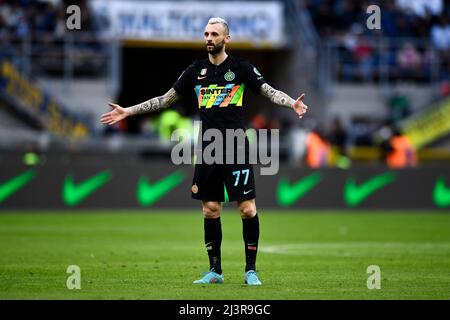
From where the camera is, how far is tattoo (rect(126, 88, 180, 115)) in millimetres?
11156

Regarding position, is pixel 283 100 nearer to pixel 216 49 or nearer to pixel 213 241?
pixel 216 49

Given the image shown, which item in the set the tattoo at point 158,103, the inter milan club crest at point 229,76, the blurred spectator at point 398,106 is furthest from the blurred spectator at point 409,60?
the inter milan club crest at point 229,76

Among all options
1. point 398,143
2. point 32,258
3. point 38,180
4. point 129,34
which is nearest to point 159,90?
point 129,34

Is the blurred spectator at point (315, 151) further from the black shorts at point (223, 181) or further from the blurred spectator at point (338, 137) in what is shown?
the black shorts at point (223, 181)

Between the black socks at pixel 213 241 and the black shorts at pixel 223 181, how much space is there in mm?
279

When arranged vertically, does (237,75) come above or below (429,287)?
Result: above

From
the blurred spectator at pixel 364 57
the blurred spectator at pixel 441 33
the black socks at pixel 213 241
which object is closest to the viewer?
the black socks at pixel 213 241

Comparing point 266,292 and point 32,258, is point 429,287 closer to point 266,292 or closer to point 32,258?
point 266,292

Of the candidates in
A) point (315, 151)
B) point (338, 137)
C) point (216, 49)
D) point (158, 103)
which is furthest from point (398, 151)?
point (216, 49)

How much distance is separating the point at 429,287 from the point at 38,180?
1523cm

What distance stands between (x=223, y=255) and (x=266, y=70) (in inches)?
1000

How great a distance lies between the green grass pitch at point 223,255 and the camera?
10.2 metres

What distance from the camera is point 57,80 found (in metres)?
32.7

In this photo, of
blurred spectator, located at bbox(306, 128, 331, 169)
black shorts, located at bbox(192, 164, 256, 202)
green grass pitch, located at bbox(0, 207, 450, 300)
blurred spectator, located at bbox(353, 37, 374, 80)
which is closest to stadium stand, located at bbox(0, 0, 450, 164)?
blurred spectator, located at bbox(353, 37, 374, 80)
